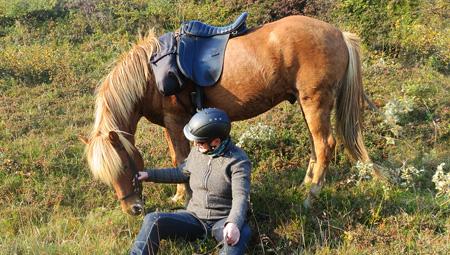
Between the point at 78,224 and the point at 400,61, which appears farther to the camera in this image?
the point at 400,61

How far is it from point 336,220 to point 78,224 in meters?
2.48

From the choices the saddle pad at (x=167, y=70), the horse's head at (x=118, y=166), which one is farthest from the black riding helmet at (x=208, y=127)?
the saddle pad at (x=167, y=70)

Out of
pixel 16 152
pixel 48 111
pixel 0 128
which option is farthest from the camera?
pixel 48 111

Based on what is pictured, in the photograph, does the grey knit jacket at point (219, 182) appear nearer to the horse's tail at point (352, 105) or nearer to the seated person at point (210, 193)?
the seated person at point (210, 193)

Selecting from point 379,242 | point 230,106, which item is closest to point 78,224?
point 230,106

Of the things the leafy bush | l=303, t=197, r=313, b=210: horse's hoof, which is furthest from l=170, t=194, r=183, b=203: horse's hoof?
the leafy bush

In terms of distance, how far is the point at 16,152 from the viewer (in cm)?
609

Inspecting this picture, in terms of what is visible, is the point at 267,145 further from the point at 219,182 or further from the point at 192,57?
the point at 219,182

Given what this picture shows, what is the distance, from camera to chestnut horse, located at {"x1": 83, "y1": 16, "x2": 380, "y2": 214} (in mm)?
4902

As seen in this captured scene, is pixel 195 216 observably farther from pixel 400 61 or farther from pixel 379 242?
pixel 400 61

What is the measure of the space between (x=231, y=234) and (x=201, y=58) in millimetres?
2256

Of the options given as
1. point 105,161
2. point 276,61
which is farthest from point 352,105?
point 105,161

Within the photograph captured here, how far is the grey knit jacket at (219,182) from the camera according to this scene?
368 cm

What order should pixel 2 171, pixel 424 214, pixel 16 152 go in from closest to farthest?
1. pixel 424 214
2. pixel 2 171
3. pixel 16 152
